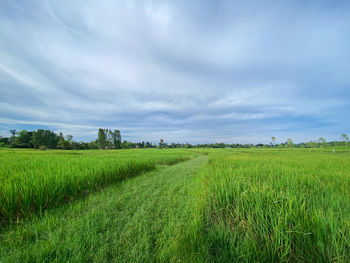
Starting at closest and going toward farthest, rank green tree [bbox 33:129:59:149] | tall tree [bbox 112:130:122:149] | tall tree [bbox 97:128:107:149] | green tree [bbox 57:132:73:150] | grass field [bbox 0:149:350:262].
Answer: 1. grass field [bbox 0:149:350:262]
2. green tree [bbox 33:129:59:149]
3. green tree [bbox 57:132:73:150]
4. tall tree [bbox 97:128:107:149]
5. tall tree [bbox 112:130:122:149]

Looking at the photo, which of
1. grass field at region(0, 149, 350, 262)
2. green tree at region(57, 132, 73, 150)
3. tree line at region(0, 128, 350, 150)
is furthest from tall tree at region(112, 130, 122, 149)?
grass field at region(0, 149, 350, 262)

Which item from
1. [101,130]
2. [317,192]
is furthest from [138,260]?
[101,130]

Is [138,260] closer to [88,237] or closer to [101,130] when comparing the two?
[88,237]

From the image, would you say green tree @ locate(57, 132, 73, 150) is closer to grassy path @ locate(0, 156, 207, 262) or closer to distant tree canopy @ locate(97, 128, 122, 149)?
distant tree canopy @ locate(97, 128, 122, 149)

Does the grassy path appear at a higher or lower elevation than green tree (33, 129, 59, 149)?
lower

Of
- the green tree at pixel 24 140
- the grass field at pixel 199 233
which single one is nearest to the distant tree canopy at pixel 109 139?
the green tree at pixel 24 140

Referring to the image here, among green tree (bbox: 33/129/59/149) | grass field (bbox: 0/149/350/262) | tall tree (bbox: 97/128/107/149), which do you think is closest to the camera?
grass field (bbox: 0/149/350/262)

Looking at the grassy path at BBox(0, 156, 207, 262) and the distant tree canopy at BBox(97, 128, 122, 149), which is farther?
the distant tree canopy at BBox(97, 128, 122, 149)

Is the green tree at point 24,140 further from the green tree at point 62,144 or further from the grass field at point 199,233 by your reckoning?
the grass field at point 199,233

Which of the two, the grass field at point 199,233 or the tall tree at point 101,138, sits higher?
the tall tree at point 101,138

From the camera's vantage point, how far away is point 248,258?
1.25 m

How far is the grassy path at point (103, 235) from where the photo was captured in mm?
1449

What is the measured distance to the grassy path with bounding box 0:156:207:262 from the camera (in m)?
1.45

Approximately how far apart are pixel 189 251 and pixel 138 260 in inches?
A: 24.8
